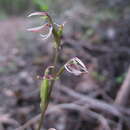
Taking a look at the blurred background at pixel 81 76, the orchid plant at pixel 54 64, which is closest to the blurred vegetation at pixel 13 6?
the blurred background at pixel 81 76

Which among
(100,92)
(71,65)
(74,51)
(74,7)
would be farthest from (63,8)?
(71,65)

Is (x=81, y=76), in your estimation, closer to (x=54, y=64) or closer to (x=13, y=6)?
(x=54, y=64)

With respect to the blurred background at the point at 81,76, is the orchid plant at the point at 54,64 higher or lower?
higher

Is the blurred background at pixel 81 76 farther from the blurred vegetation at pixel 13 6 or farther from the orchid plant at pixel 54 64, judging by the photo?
the blurred vegetation at pixel 13 6

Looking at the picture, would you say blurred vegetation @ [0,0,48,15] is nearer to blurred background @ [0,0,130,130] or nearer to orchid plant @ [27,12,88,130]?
blurred background @ [0,0,130,130]

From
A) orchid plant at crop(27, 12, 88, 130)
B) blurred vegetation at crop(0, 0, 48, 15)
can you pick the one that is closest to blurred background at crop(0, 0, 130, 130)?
orchid plant at crop(27, 12, 88, 130)

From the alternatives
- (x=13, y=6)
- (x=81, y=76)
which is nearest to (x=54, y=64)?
(x=81, y=76)

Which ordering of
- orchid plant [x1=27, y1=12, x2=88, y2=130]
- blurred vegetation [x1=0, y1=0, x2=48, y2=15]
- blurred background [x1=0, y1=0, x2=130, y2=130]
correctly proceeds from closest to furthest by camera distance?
orchid plant [x1=27, y1=12, x2=88, y2=130], blurred background [x1=0, y1=0, x2=130, y2=130], blurred vegetation [x1=0, y1=0, x2=48, y2=15]

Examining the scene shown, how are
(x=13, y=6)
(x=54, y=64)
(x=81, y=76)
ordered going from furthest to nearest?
(x=13, y=6) < (x=81, y=76) < (x=54, y=64)

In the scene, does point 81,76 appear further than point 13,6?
No
